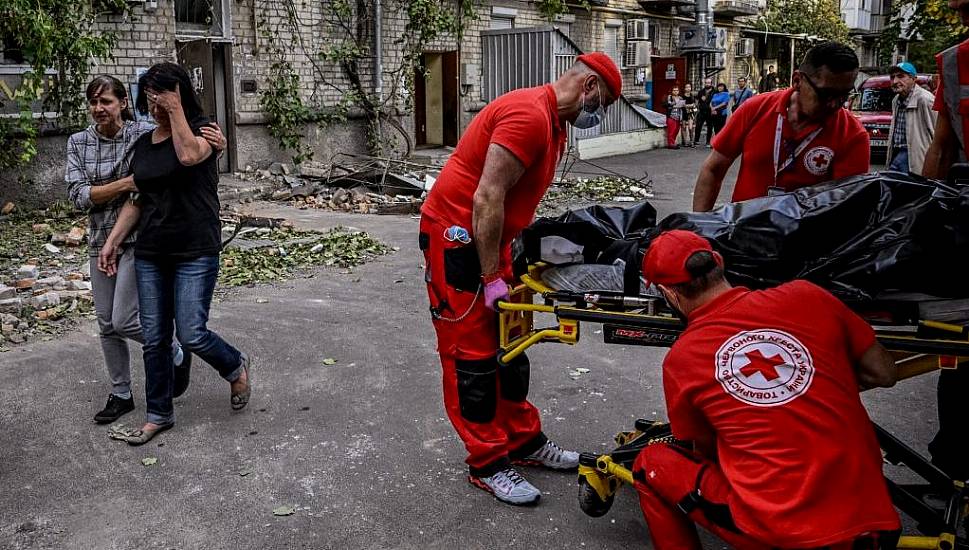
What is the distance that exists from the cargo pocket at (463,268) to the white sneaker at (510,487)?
0.84 m

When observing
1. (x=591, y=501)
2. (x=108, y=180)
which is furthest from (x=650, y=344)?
(x=108, y=180)

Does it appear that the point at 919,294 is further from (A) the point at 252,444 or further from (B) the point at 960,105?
(A) the point at 252,444

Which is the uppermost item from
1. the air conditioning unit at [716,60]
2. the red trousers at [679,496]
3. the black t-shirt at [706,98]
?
the air conditioning unit at [716,60]

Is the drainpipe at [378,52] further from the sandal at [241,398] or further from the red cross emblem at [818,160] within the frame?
the red cross emblem at [818,160]

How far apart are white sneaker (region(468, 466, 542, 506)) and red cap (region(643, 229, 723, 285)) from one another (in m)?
1.42

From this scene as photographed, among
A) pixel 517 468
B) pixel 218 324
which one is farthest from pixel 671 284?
pixel 218 324

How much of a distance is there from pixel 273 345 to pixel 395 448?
2.07 meters

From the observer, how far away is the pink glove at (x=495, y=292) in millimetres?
3602

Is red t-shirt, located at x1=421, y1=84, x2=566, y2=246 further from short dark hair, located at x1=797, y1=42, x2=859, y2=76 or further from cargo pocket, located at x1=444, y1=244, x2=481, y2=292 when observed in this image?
short dark hair, located at x1=797, y1=42, x2=859, y2=76

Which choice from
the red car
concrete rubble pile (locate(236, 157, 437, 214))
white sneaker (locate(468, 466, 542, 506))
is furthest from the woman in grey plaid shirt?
the red car

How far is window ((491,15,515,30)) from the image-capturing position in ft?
67.6

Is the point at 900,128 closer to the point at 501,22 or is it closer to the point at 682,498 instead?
the point at 682,498

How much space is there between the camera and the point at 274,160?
1545cm

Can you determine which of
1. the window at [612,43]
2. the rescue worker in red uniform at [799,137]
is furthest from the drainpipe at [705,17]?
the rescue worker in red uniform at [799,137]
